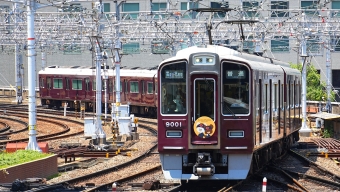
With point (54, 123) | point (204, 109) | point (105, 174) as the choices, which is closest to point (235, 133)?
point (204, 109)

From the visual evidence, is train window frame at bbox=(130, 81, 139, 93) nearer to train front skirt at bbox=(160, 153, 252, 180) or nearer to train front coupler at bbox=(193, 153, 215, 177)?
train front skirt at bbox=(160, 153, 252, 180)

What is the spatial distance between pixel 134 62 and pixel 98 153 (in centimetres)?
3239

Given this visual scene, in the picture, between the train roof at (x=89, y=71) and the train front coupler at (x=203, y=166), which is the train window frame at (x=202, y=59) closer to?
the train front coupler at (x=203, y=166)

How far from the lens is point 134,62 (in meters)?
53.2

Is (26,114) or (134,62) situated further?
(134,62)

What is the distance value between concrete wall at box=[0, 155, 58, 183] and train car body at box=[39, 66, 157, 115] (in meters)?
17.7

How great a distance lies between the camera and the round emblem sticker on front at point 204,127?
13523 millimetres

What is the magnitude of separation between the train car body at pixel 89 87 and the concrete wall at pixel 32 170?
17.7 meters

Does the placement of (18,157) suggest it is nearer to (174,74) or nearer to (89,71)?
(174,74)

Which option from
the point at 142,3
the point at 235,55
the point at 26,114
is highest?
the point at 142,3

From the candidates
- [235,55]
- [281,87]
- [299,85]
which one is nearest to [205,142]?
[235,55]

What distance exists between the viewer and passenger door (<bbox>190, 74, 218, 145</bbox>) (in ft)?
44.4

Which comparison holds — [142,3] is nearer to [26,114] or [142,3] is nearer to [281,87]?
[26,114]

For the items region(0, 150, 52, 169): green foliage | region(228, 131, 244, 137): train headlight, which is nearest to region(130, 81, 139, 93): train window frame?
region(0, 150, 52, 169): green foliage
